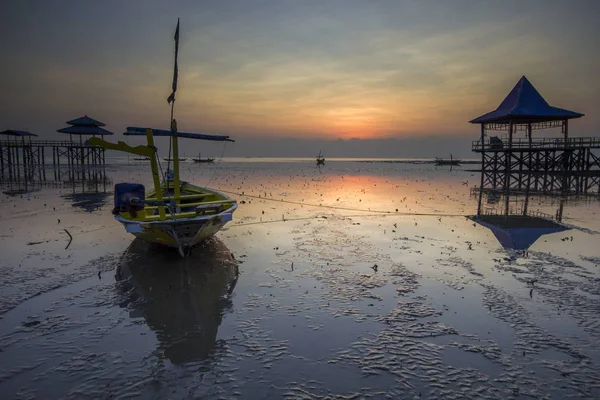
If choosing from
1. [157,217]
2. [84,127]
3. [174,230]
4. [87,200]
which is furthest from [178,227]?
[84,127]

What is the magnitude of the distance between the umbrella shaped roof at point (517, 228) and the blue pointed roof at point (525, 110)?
17090 millimetres

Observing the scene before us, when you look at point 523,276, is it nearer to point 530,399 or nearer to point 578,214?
point 530,399

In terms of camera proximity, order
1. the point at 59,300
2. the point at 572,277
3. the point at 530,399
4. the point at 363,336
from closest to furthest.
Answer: the point at 530,399, the point at 363,336, the point at 59,300, the point at 572,277

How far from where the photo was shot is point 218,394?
13.2 feet

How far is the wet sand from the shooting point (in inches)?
168

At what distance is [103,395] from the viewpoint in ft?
13.1

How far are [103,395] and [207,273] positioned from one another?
4548 mm

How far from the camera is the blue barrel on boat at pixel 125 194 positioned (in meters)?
9.67

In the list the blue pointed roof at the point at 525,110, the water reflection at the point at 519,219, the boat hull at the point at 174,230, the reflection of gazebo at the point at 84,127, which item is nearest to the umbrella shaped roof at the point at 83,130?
the reflection of gazebo at the point at 84,127

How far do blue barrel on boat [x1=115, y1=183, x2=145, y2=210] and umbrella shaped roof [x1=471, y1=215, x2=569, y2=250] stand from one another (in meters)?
12.1

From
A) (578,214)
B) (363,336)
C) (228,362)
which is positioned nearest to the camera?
(228,362)

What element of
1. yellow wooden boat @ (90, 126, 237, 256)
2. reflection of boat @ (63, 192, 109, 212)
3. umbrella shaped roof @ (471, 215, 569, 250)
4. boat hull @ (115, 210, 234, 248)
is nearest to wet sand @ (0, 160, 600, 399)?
umbrella shaped roof @ (471, 215, 569, 250)

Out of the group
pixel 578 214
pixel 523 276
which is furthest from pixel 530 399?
pixel 578 214

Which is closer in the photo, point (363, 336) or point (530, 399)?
point (530, 399)
